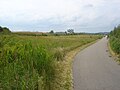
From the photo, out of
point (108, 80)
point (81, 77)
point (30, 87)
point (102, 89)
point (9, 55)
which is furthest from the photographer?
point (81, 77)

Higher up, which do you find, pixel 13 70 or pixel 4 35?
pixel 4 35

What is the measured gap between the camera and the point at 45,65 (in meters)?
13.5

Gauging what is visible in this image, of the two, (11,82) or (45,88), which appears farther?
(45,88)

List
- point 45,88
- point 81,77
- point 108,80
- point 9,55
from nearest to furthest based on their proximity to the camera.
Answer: point 45,88 → point 9,55 → point 108,80 → point 81,77

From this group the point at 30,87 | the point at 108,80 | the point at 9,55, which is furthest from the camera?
the point at 108,80

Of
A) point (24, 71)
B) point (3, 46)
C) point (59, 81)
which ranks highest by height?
point (3, 46)

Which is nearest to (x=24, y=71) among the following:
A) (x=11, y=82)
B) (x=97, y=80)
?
(x=11, y=82)

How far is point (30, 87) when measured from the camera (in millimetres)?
9438

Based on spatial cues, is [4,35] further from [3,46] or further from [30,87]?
[30,87]

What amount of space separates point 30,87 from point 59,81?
4009 millimetres

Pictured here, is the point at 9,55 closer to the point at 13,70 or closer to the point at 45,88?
the point at 13,70

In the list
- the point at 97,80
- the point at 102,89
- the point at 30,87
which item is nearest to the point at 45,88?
the point at 30,87

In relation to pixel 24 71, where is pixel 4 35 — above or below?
above

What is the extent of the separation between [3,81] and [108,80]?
560 centimetres
